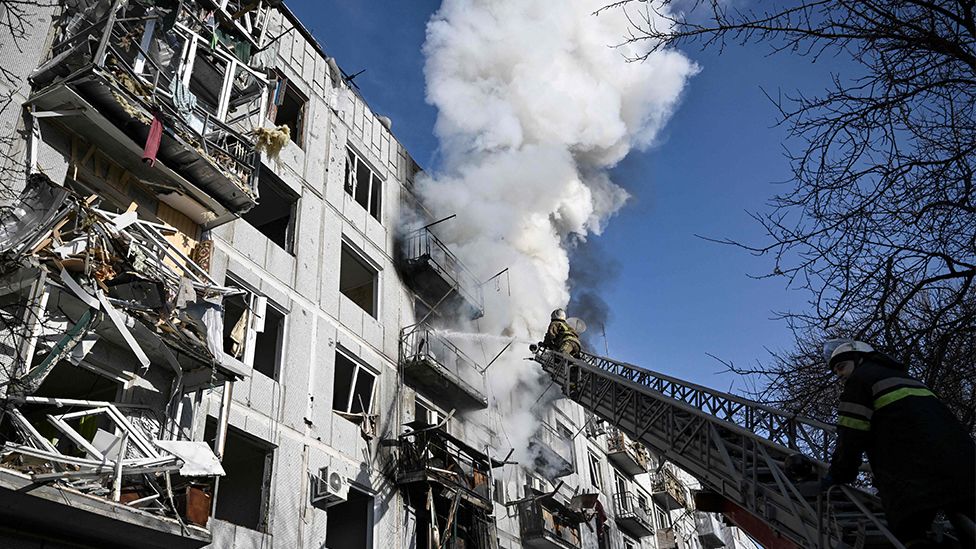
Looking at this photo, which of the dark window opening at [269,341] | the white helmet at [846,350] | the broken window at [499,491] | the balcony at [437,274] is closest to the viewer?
the white helmet at [846,350]

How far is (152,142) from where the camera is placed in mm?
10312

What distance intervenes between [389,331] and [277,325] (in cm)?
370

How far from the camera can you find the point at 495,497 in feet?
59.2

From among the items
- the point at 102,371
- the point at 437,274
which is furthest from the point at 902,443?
the point at 437,274

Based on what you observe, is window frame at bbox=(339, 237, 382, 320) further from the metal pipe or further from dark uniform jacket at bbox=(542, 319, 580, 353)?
the metal pipe

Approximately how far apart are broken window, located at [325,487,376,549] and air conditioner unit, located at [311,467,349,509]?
3.58 ft

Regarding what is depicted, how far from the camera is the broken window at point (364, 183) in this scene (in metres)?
18.1

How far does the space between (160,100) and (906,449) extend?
407 inches

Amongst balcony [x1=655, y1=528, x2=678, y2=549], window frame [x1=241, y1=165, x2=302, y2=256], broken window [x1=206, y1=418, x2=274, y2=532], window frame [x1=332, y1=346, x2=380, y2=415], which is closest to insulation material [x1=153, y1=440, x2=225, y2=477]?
broken window [x1=206, y1=418, x2=274, y2=532]

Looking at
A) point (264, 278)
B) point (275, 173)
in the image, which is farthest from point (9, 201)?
point (275, 173)

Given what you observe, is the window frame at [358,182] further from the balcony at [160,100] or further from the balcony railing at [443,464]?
the balcony railing at [443,464]

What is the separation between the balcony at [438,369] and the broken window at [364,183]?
11.3 ft

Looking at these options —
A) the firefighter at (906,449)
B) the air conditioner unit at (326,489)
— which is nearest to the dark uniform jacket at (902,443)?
the firefighter at (906,449)

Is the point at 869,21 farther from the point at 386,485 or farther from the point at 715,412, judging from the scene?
the point at 386,485
